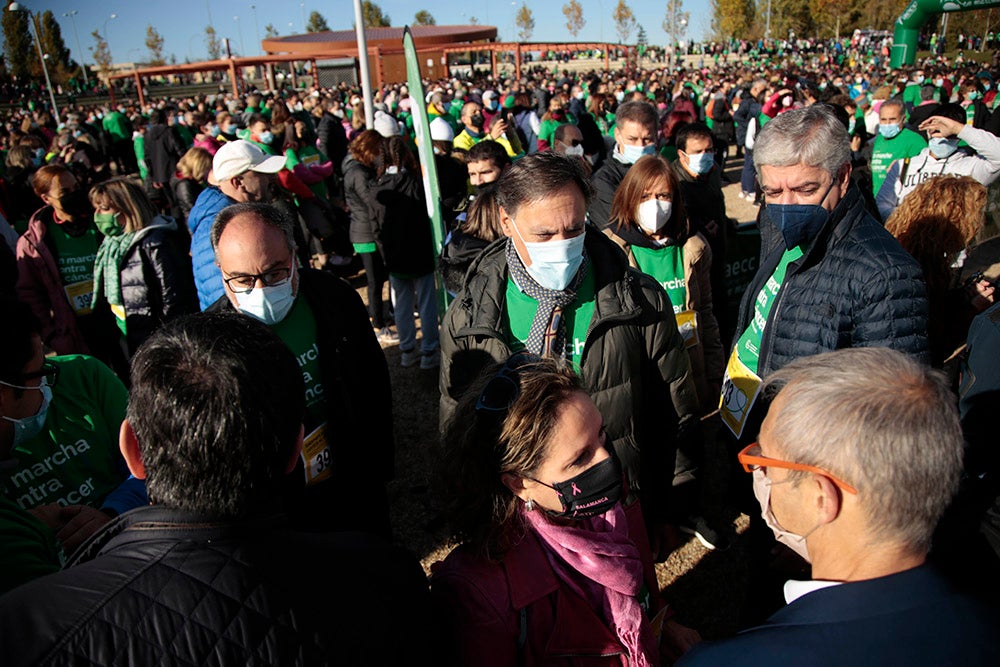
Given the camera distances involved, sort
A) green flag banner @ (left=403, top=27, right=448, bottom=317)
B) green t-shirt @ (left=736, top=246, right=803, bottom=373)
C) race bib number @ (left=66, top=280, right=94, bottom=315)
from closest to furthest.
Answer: green t-shirt @ (left=736, top=246, right=803, bottom=373), green flag banner @ (left=403, top=27, right=448, bottom=317), race bib number @ (left=66, top=280, right=94, bottom=315)

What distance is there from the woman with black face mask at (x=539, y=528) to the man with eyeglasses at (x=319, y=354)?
37.7 inches

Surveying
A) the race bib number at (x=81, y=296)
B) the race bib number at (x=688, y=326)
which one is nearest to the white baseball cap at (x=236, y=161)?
the race bib number at (x=81, y=296)

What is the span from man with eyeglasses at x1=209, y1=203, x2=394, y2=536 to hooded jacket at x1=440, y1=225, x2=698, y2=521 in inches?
15.2

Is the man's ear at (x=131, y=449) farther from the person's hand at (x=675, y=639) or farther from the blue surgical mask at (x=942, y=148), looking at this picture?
the blue surgical mask at (x=942, y=148)

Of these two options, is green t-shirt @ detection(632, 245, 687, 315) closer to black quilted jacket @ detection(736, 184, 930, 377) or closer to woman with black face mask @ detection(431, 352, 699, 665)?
black quilted jacket @ detection(736, 184, 930, 377)

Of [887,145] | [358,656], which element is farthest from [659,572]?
[887,145]

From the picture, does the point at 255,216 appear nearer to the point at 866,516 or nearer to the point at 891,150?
the point at 866,516

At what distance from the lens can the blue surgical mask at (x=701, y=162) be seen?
15.0 feet

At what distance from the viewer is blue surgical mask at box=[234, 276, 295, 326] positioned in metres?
2.48

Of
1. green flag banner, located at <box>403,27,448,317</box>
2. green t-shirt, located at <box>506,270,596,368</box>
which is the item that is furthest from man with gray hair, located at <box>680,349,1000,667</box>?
green flag banner, located at <box>403,27,448,317</box>

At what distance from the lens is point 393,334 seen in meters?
6.40

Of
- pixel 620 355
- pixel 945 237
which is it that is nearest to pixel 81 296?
pixel 620 355

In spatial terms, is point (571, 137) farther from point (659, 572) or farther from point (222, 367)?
point (222, 367)

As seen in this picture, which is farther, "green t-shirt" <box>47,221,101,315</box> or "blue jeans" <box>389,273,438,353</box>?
"blue jeans" <box>389,273,438,353</box>
